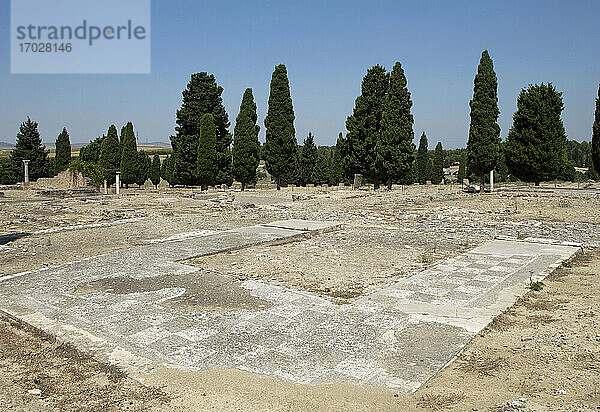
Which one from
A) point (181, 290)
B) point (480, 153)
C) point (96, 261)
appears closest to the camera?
point (181, 290)

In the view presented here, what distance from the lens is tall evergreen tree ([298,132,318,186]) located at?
43.5m

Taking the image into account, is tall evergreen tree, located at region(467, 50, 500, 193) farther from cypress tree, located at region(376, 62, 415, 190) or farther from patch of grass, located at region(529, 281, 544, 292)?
patch of grass, located at region(529, 281, 544, 292)

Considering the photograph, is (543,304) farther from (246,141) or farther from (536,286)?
(246,141)

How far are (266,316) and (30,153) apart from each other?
128 feet

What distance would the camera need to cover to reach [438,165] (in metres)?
46.6

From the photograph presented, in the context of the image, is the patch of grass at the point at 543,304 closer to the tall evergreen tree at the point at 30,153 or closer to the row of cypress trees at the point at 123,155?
the row of cypress trees at the point at 123,155

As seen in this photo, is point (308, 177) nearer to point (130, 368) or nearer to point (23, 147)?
point (23, 147)

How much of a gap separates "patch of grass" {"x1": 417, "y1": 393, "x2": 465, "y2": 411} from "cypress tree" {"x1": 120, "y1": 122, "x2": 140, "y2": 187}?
37.6 m

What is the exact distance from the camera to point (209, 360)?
170 inches

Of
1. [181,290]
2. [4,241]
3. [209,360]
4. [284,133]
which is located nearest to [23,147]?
[284,133]

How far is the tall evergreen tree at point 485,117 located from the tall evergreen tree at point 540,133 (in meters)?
2.18

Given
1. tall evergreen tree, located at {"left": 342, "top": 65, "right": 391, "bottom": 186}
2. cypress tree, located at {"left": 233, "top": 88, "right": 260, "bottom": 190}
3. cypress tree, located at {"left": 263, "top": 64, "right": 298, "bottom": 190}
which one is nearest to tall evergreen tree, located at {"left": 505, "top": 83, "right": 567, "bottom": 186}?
tall evergreen tree, located at {"left": 342, "top": 65, "right": 391, "bottom": 186}

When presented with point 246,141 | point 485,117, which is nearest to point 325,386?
point 485,117

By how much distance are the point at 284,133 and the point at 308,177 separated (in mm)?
13649
